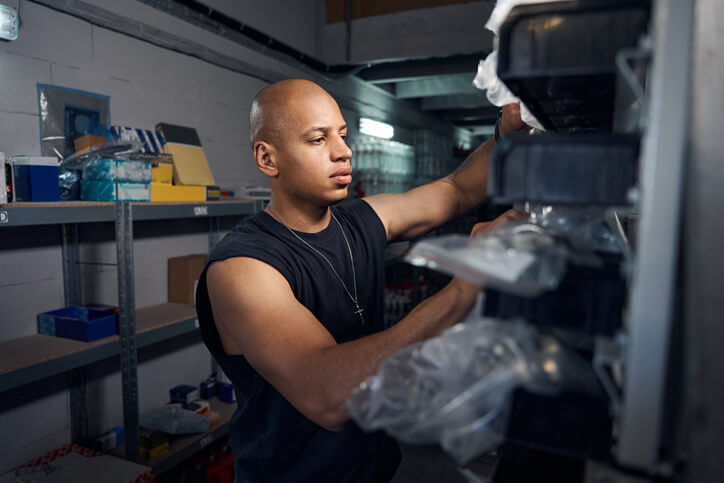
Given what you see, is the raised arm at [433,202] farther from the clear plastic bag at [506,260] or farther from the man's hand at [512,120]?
the clear plastic bag at [506,260]

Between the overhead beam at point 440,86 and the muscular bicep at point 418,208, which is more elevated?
the overhead beam at point 440,86

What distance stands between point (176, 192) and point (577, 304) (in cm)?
241

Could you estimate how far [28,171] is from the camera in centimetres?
191

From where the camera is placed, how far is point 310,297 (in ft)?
4.65

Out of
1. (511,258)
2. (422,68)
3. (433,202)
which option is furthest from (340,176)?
(422,68)

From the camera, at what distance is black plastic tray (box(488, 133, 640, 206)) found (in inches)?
19.6

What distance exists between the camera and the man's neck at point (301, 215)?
1590mm

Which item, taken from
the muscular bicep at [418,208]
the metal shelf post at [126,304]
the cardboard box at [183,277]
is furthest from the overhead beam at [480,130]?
the metal shelf post at [126,304]

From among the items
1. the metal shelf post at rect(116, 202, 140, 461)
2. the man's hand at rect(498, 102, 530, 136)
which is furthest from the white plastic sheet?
the metal shelf post at rect(116, 202, 140, 461)

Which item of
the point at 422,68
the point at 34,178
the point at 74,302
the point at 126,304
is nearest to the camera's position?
the point at 34,178

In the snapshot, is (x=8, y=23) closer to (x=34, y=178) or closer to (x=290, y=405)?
(x=34, y=178)

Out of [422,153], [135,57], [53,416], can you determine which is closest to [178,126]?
[135,57]

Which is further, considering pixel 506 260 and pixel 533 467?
pixel 533 467

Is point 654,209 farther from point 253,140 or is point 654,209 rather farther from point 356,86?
point 356,86
